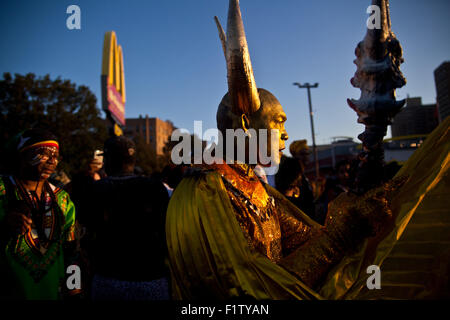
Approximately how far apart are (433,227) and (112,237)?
6.26 ft

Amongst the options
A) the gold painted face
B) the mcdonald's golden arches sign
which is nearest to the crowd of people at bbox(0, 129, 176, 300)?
the gold painted face

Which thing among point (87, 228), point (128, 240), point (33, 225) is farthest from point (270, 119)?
point (33, 225)

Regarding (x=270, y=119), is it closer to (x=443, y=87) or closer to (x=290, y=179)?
(x=290, y=179)

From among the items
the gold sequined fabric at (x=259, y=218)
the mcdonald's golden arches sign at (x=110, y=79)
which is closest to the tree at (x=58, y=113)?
the mcdonald's golden arches sign at (x=110, y=79)

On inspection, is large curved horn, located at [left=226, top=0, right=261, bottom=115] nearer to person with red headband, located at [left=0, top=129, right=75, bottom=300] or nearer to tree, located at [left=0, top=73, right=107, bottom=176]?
person with red headband, located at [left=0, top=129, right=75, bottom=300]

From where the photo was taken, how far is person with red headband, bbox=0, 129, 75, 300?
7.73ft

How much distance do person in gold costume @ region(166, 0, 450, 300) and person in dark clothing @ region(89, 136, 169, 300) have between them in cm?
52

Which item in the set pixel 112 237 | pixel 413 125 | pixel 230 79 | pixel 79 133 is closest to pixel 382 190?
pixel 230 79

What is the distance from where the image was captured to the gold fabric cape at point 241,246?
1470mm

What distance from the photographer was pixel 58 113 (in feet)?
66.8

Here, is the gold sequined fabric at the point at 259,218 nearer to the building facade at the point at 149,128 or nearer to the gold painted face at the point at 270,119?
the gold painted face at the point at 270,119

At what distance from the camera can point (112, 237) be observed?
6.88 feet

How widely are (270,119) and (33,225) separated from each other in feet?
6.80

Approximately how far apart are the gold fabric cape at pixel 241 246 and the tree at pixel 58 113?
1771 cm
